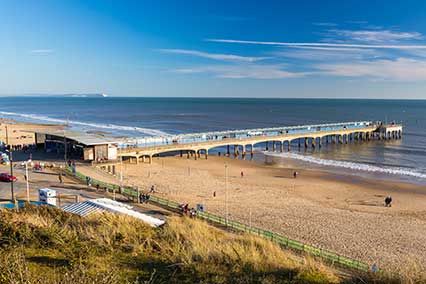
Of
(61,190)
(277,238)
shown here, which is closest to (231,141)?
(61,190)

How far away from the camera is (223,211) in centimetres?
2334

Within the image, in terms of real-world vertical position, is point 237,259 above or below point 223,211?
above

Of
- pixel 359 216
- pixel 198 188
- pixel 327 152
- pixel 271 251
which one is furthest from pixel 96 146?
pixel 327 152

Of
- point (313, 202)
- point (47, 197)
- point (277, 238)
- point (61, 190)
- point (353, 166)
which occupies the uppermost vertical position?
point (47, 197)

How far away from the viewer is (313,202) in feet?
88.9

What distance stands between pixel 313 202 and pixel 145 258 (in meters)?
19.8

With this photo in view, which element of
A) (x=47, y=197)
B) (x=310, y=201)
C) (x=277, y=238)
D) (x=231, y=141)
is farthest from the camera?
(x=231, y=141)

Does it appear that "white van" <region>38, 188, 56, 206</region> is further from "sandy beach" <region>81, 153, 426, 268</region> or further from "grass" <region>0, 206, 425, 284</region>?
"sandy beach" <region>81, 153, 426, 268</region>

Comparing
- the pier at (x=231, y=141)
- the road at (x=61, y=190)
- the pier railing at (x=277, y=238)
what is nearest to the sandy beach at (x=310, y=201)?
the pier at (x=231, y=141)

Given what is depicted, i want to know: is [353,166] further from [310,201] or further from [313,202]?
[313,202]

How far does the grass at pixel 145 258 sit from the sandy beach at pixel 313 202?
6.79 m

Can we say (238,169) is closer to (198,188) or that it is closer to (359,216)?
(198,188)

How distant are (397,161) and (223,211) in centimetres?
3066

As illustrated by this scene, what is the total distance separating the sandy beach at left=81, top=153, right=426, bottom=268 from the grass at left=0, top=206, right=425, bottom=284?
679 cm
